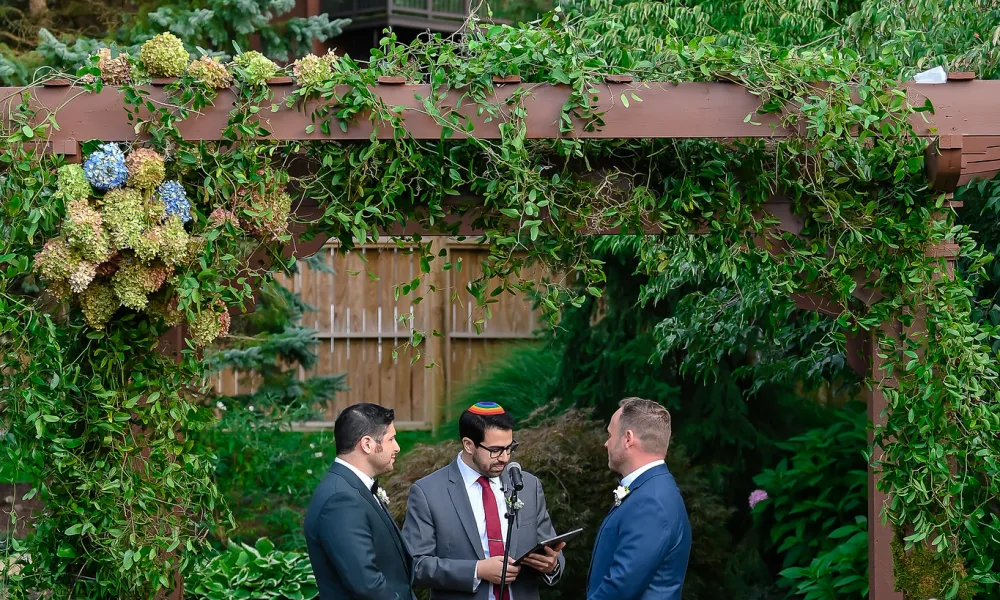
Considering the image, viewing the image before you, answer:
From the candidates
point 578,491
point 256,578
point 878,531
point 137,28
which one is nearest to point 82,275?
point 878,531

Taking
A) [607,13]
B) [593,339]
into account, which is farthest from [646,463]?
[593,339]

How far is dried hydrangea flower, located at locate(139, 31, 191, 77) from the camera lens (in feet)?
12.3

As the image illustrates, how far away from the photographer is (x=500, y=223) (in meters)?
4.05

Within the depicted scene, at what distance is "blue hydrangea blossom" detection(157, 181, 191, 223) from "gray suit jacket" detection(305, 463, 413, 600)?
3.48ft

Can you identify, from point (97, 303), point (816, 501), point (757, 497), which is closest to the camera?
point (97, 303)

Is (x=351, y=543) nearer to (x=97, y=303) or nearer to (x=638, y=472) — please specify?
(x=638, y=472)

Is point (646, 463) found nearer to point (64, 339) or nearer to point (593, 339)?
point (64, 339)

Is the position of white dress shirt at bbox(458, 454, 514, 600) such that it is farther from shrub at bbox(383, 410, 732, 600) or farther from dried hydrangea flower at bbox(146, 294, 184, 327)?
shrub at bbox(383, 410, 732, 600)

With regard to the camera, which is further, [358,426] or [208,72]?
[208,72]

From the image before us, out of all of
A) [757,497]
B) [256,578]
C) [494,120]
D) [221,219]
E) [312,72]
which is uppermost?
[312,72]

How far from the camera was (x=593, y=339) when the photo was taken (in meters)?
8.23

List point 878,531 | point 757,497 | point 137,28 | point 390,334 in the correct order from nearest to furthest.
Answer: point 878,531, point 757,497, point 137,28, point 390,334

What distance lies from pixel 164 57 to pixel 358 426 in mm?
1522

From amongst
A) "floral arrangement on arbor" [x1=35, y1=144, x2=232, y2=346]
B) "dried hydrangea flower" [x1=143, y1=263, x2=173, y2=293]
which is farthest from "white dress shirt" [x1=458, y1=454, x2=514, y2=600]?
"dried hydrangea flower" [x1=143, y1=263, x2=173, y2=293]
